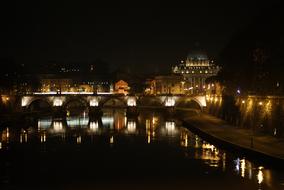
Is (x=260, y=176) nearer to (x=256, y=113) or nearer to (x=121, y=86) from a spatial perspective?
(x=256, y=113)

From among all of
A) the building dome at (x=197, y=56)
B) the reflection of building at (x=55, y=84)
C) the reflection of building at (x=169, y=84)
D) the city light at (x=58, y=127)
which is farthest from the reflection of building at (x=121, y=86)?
the city light at (x=58, y=127)

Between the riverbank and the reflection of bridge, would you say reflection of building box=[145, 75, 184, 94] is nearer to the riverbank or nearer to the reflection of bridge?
the reflection of bridge

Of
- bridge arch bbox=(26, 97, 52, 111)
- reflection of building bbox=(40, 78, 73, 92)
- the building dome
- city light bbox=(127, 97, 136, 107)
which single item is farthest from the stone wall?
the building dome

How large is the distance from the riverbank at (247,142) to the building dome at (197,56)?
365 ft

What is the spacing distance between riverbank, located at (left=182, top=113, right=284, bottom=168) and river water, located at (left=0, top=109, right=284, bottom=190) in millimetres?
485

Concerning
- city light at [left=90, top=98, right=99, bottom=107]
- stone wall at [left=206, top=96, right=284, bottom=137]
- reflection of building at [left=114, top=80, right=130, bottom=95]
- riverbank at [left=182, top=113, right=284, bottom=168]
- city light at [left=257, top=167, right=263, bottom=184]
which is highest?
reflection of building at [left=114, top=80, right=130, bottom=95]

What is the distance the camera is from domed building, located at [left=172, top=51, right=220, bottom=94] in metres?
146

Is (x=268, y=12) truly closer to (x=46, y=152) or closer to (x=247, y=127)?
(x=247, y=127)

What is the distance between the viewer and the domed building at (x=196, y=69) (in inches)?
5733

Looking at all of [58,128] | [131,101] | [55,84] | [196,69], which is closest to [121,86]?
[55,84]

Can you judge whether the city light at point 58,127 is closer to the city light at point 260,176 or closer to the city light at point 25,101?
the city light at point 25,101

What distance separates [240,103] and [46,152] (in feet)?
65.8

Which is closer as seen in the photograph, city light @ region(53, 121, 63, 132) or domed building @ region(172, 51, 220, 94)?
city light @ region(53, 121, 63, 132)

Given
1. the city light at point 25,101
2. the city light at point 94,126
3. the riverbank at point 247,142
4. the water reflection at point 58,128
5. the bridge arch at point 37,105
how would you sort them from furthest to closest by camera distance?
the bridge arch at point 37,105 < the city light at point 25,101 < the city light at point 94,126 < the water reflection at point 58,128 < the riverbank at point 247,142
